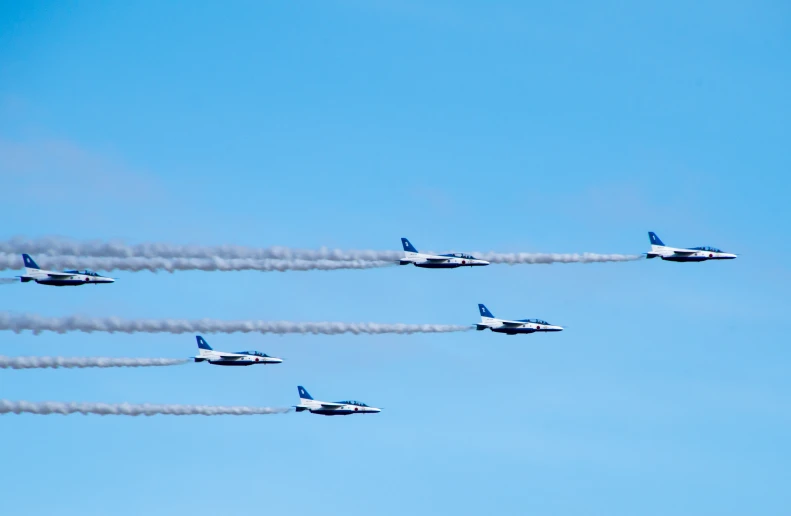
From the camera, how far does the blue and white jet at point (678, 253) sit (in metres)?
119

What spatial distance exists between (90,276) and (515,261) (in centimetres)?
3709

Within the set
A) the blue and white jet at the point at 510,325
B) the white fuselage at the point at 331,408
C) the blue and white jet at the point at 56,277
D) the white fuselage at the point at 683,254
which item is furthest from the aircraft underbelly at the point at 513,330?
the blue and white jet at the point at 56,277

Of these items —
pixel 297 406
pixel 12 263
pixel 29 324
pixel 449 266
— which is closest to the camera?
pixel 29 324

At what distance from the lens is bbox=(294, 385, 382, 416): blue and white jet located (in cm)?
12700

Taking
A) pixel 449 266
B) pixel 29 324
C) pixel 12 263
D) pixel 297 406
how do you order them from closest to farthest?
pixel 29 324 → pixel 12 263 → pixel 449 266 → pixel 297 406

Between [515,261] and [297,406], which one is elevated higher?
[515,261]

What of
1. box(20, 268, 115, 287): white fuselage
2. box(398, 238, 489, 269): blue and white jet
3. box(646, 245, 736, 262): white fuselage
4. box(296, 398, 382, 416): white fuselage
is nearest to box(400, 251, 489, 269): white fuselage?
box(398, 238, 489, 269): blue and white jet

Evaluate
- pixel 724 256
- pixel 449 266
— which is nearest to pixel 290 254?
pixel 449 266

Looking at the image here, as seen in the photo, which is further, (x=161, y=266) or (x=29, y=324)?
(x=161, y=266)

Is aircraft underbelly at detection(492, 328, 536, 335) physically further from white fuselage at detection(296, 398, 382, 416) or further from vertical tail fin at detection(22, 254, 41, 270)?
vertical tail fin at detection(22, 254, 41, 270)

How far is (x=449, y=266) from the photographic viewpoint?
115625 mm

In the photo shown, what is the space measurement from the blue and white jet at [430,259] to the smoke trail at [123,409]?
17.5 m

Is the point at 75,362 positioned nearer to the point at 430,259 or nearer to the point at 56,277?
the point at 56,277

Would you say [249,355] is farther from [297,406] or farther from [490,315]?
[490,315]
